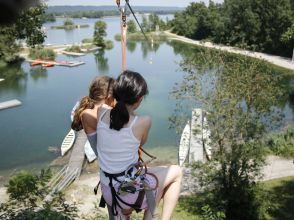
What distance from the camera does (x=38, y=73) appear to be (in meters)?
27.3

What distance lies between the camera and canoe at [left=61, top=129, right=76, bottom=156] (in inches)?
466

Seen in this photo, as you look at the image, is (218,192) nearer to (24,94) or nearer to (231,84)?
(231,84)

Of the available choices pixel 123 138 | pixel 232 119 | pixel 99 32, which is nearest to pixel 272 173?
pixel 232 119

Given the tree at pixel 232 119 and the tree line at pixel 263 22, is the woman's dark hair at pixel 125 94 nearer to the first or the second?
the tree at pixel 232 119

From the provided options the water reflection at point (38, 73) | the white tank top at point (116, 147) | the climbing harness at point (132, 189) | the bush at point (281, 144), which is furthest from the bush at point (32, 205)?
the water reflection at point (38, 73)

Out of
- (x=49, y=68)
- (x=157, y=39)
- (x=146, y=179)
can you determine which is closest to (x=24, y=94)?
(x=49, y=68)

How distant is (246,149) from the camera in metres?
5.69

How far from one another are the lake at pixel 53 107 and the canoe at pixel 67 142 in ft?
1.73

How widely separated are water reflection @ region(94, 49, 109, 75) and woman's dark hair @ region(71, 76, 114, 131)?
23.7 metres

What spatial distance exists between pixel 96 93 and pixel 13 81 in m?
25.9

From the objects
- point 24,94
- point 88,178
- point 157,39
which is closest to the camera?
point 88,178

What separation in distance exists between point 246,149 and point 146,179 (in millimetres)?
4696

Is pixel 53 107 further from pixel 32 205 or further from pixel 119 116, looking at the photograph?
pixel 119 116

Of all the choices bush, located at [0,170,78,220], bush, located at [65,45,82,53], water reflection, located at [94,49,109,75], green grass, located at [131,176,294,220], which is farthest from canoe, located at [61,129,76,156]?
bush, located at [65,45,82,53]
